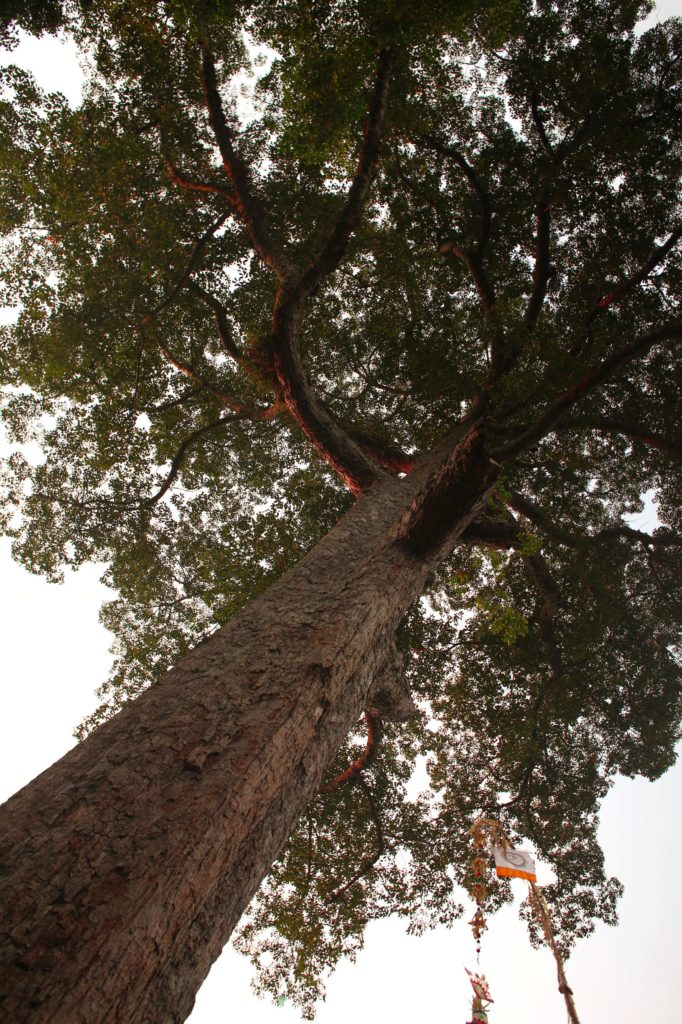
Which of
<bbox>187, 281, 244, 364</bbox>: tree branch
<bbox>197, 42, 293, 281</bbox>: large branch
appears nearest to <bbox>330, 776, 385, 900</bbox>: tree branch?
<bbox>187, 281, 244, 364</bbox>: tree branch

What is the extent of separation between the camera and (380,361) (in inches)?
366

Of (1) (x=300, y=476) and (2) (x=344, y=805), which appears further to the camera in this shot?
(1) (x=300, y=476)

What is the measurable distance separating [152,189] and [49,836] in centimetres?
906

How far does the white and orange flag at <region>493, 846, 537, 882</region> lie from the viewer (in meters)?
4.89

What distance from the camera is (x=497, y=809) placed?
8.69 metres

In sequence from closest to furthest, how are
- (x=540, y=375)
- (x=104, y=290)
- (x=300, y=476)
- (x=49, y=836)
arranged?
(x=49, y=836)
(x=540, y=375)
(x=104, y=290)
(x=300, y=476)

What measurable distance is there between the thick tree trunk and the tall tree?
2237mm

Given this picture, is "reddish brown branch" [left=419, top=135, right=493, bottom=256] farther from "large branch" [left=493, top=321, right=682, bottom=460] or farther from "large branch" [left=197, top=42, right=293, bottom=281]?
"large branch" [left=493, top=321, right=682, bottom=460]

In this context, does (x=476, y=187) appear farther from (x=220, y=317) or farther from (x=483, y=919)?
(x=483, y=919)

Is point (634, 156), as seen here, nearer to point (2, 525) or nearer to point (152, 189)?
point (152, 189)

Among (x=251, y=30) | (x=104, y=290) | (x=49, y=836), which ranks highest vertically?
(x=251, y=30)

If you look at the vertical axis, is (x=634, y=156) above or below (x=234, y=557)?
above

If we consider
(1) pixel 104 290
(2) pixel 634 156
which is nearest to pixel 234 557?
(1) pixel 104 290

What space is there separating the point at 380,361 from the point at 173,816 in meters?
8.44
